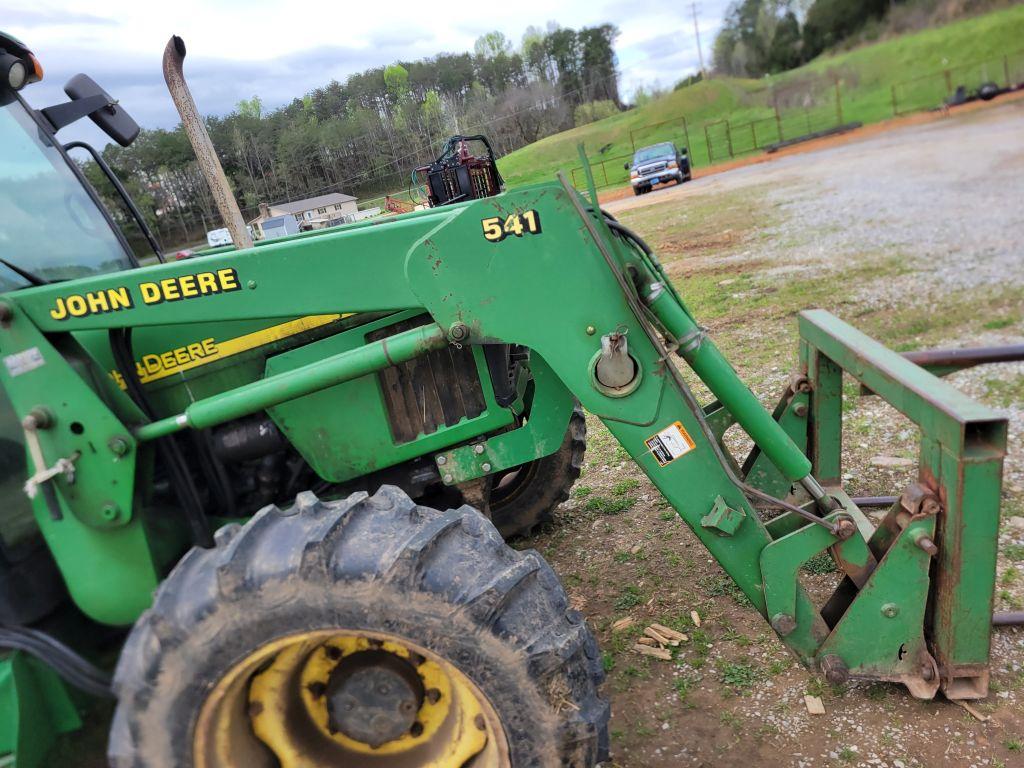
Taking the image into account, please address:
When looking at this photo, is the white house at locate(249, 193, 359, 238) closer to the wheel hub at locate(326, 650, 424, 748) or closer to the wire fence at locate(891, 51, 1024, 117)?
the wheel hub at locate(326, 650, 424, 748)

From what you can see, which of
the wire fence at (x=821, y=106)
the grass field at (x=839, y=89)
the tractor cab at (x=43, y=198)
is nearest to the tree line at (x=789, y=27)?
the grass field at (x=839, y=89)

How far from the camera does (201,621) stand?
6.26 feet

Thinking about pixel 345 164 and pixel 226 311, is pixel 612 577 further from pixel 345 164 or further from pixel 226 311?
pixel 345 164

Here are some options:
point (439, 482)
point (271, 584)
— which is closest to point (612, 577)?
point (439, 482)

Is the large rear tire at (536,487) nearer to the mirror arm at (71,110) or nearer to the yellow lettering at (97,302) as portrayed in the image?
the yellow lettering at (97,302)

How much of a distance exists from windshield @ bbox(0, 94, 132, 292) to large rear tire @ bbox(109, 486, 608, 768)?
1.31 metres

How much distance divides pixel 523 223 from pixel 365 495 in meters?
0.96

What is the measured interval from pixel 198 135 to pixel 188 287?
3.64 feet

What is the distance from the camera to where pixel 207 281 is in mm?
2338

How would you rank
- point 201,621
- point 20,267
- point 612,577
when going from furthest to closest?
point 612,577 < point 20,267 < point 201,621

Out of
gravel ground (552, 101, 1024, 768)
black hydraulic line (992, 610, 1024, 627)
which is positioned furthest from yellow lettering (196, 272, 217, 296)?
black hydraulic line (992, 610, 1024, 627)

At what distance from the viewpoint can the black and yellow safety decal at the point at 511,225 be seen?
231 cm

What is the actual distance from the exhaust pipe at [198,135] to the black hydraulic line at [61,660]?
1535mm

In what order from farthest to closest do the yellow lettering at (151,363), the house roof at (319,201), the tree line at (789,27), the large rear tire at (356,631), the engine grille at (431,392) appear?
the tree line at (789,27), the house roof at (319,201), the engine grille at (431,392), the yellow lettering at (151,363), the large rear tire at (356,631)
